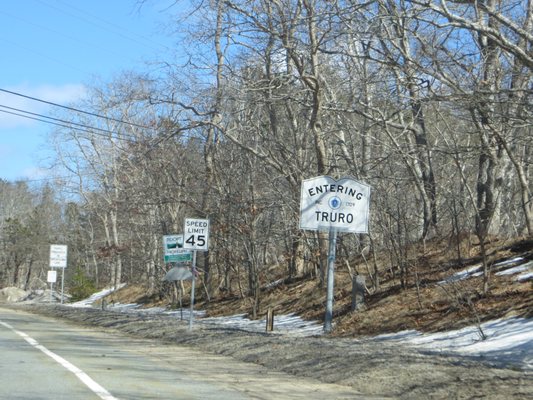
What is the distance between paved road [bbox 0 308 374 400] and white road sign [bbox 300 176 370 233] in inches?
162

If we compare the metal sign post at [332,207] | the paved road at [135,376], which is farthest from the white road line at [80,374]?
the metal sign post at [332,207]

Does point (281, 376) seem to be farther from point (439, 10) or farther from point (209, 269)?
point (209, 269)

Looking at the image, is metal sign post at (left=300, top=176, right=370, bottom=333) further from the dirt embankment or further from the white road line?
the white road line

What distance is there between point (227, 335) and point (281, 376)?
561cm

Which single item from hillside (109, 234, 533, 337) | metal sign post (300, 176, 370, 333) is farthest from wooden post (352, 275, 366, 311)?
metal sign post (300, 176, 370, 333)

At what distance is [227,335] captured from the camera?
56.8ft

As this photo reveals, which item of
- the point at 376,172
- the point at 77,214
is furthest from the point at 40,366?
the point at 77,214

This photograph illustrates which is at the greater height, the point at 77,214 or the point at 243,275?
the point at 77,214

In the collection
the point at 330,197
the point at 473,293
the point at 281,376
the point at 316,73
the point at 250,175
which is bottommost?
the point at 281,376

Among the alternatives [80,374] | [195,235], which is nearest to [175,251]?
[195,235]

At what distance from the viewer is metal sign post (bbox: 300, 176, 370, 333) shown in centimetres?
1680

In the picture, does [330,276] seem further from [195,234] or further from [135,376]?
[135,376]

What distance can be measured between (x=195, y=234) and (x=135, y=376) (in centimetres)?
793

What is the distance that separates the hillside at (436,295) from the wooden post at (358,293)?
180mm
